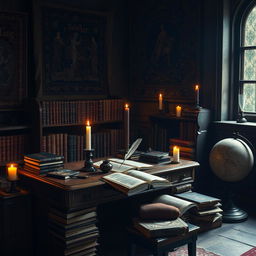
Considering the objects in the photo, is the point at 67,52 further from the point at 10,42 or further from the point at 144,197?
the point at 144,197

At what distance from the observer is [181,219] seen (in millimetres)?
3605

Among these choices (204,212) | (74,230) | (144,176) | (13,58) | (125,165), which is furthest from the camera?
(13,58)

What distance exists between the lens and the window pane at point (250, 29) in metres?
5.66

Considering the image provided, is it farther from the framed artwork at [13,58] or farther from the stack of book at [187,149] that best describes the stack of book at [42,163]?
the stack of book at [187,149]

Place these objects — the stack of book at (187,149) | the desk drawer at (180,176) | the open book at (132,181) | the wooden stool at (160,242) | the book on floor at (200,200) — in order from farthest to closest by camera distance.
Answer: the stack of book at (187,149) → the book on floor at (200,200) → the desk drawer at (180,176) → the open book at (132,181) → the wooden stool at (160,242)

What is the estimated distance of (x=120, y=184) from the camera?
11.0 ft

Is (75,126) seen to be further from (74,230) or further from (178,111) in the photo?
(74,230)

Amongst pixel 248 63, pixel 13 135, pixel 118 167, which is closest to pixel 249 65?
pixel 248 63

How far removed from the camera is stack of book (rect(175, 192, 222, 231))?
4.52m

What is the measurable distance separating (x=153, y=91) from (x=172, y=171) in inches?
106

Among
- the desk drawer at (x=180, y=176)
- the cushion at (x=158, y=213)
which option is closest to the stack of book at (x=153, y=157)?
the desk drawer at (x=180, y=176)

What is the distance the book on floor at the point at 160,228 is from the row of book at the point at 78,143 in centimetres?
230

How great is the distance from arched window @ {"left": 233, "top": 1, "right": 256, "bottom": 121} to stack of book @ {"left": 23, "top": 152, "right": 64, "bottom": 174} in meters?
2.87

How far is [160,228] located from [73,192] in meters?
0.74
